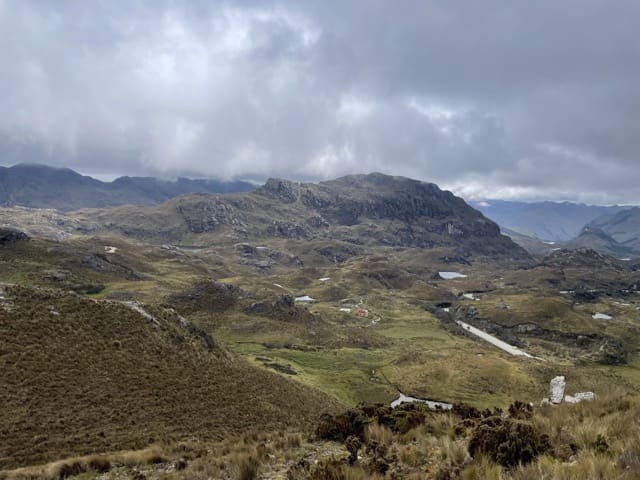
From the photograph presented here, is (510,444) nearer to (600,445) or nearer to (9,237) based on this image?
(600,445)

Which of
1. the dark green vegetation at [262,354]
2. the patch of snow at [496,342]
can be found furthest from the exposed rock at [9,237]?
the patch of snow at [496,342]

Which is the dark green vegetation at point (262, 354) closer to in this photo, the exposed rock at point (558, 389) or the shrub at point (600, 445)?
the shrub at point (600, 445)

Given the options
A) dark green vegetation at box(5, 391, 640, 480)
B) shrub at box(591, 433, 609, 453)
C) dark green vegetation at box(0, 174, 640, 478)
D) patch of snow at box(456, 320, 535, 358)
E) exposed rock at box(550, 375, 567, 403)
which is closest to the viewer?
dark green vegetation at box(5, 391, 640, 480)

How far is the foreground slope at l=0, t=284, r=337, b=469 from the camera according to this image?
82.4 feet

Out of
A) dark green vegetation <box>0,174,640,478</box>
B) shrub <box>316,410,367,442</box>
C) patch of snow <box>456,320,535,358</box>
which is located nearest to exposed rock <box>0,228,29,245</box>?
dark green vegetation <box>0,174,640,478</box>

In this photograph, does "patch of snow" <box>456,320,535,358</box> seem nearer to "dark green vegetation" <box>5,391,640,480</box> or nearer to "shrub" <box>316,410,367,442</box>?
"shrub" <box>316,410,367,442</box>

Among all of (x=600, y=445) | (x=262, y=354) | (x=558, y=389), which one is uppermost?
(x=600, y=445)

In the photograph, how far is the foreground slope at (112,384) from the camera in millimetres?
25109

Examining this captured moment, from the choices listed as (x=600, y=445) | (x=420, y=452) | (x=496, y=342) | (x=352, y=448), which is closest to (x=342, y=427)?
(x=352, y=448)

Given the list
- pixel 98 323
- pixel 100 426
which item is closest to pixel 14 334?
pixel 98 323

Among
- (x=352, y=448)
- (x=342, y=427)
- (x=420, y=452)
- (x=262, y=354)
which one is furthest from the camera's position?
(x=262, y=354)

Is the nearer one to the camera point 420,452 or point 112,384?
point 420,452

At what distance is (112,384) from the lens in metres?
32.3

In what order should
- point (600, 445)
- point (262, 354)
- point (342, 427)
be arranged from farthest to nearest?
point (262, 354) → point (342, 427) → point (600, 445)
